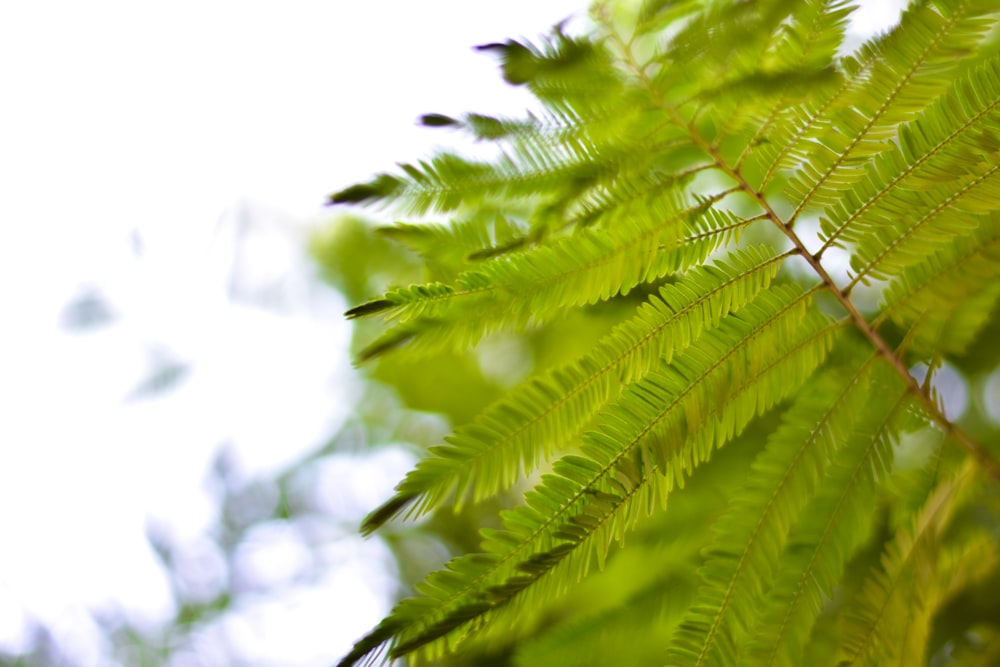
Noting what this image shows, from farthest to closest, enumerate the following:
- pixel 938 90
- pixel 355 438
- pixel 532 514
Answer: pixel 355 438 → pixel 938 90 → pixel 532 514

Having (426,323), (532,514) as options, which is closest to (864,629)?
(532,514)

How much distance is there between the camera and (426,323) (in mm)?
700

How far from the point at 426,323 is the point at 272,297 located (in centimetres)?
165

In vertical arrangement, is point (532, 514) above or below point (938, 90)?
below

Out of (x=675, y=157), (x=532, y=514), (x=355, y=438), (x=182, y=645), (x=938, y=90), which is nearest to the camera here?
(x=532, y=514)

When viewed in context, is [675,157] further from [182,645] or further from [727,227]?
[182,645]

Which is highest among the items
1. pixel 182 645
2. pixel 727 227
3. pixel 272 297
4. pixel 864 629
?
pixel 272 297

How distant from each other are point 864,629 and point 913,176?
415 millimetres

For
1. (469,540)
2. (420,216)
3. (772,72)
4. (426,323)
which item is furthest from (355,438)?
(772,72)

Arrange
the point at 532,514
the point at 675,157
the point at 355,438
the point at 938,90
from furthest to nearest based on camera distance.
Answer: the point at 355,438
the point at 675,157
the point at 938,90
the point at 532,514

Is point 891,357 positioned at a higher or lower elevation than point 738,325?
lower

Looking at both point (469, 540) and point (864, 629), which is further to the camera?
point (469, 540)

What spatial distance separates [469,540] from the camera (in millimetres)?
1963

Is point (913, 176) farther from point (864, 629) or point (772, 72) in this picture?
point (864, 629)
